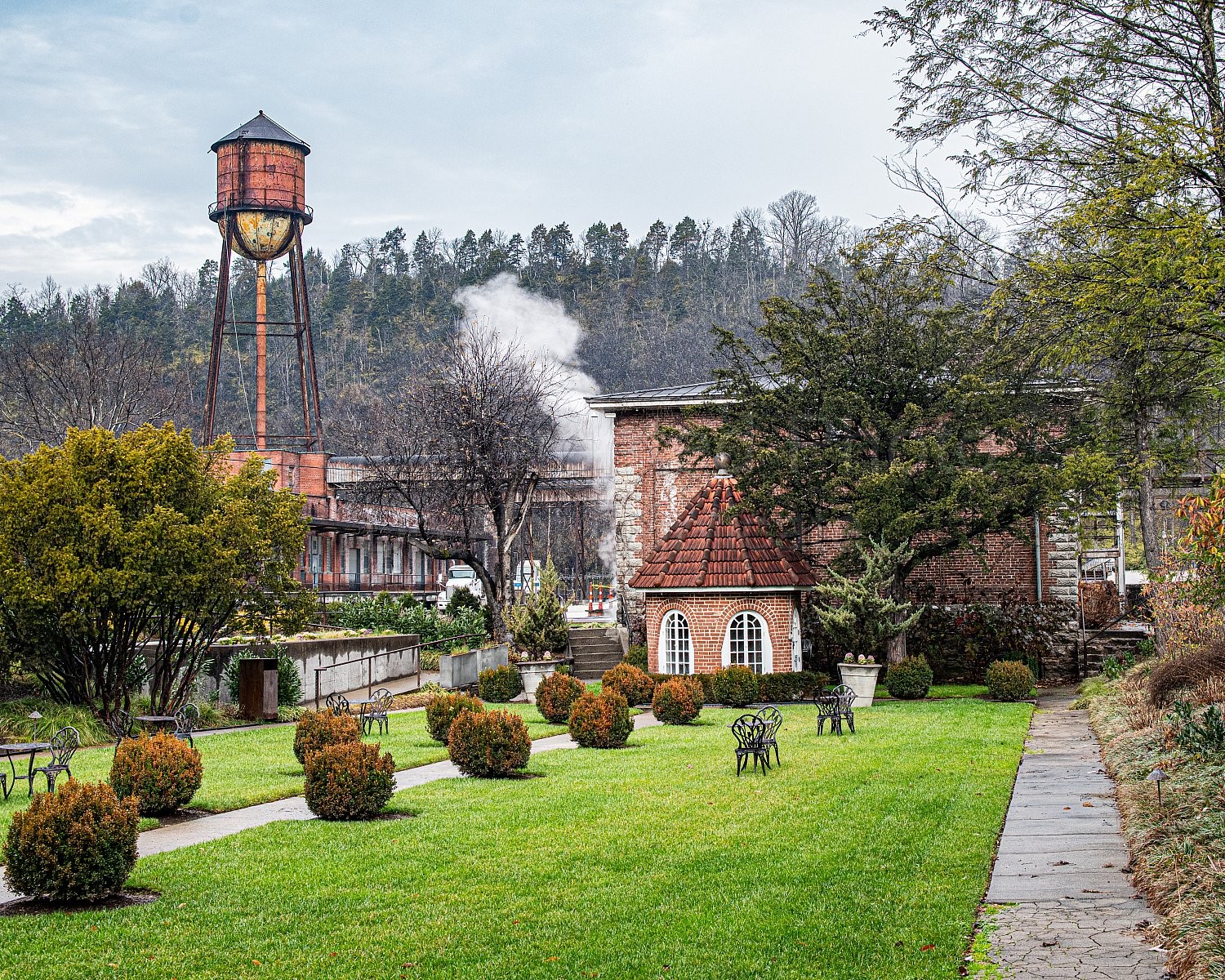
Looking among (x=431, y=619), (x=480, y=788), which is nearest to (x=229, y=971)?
(x=480, y=788)

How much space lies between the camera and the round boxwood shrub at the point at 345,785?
37.0 feet

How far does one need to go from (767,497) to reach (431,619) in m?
11.7

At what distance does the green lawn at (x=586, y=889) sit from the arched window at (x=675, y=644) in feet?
41.8

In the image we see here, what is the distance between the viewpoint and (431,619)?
33.5 metres

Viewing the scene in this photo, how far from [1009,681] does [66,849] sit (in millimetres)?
19468

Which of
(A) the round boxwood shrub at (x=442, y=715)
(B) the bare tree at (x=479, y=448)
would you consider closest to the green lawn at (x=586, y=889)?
(A) the round boxwood shrub at (x=442, y=715)

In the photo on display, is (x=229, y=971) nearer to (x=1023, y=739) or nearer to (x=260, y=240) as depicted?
(x=1023, y=739)

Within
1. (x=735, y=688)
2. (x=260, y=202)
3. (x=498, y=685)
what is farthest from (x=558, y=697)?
(x=260, y=202)

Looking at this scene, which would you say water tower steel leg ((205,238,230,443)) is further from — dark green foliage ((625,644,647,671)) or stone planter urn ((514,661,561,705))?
dark green foliage ((625,644,647,671))

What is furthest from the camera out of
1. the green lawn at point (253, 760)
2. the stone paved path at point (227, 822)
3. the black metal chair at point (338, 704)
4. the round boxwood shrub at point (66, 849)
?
the black metal chair at point (338, 704)

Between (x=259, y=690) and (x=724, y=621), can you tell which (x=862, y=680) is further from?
(x=259, y=690)

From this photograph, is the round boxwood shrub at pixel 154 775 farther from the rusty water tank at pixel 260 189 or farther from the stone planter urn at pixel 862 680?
the rusty water tank at pixel 260 189

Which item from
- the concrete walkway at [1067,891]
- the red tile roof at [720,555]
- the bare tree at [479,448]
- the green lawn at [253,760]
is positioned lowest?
the green lawn at [253,760]

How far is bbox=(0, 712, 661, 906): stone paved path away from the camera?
10.4 meters
